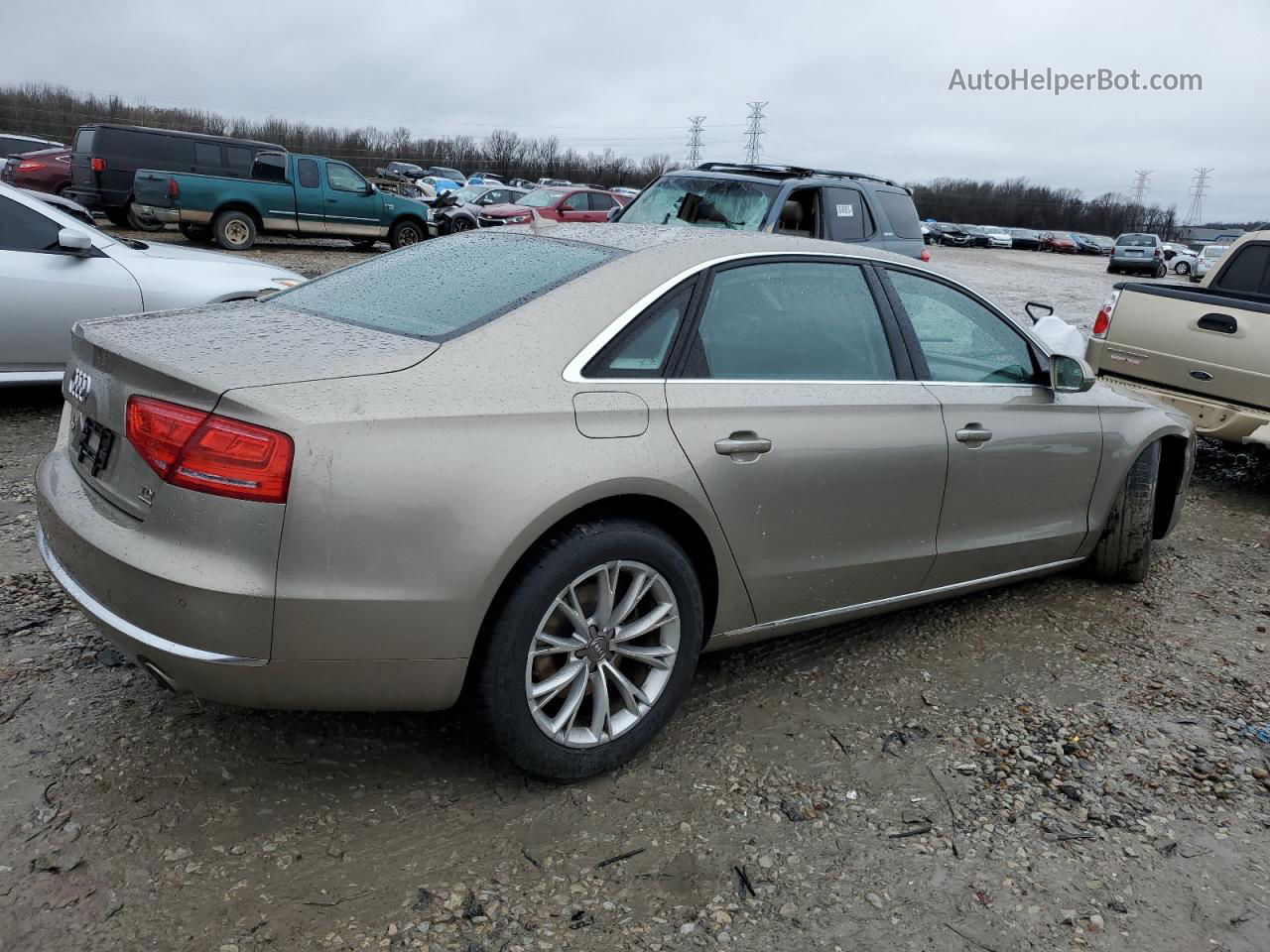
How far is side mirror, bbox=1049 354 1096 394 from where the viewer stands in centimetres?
402

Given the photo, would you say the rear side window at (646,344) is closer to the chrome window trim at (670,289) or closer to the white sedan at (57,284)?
the chrome window trim at (670,289)

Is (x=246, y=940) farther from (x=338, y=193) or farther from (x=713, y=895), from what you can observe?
(x=338, y=193)

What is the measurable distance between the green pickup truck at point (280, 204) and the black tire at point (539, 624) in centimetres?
1606

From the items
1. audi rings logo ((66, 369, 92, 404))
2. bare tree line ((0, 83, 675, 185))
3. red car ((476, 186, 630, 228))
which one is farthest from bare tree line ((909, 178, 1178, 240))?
audi rings logo ((66, 369, 92, 404))

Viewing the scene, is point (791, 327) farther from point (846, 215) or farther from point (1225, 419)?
point (846, 215)

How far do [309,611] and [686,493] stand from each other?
105cm

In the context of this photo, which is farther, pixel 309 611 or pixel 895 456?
pixel 895 456

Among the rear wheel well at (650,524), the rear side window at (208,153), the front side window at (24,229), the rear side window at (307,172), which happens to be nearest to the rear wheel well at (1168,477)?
the rear wheel well at (650,524)

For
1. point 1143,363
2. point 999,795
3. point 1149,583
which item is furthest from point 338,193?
point 999,795

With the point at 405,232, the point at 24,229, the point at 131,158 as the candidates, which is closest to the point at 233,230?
the point at 131,158

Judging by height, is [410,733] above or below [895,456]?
below

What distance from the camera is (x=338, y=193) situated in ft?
60.5

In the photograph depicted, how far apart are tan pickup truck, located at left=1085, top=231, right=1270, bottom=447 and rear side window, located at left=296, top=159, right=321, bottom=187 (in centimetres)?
1471

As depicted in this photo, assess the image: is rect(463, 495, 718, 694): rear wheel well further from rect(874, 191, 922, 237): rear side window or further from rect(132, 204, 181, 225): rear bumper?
rect(132, 204, 181, 225): rear bumper
